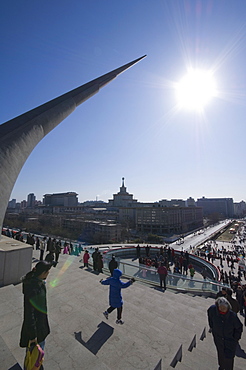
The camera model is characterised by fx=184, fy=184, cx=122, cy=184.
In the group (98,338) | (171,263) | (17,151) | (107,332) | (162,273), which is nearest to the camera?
(98,338)

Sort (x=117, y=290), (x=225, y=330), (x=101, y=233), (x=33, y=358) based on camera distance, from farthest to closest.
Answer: (x=101, y=233)
(x=117, y=290)
(x=225, y=330)
(x=33, y=358)

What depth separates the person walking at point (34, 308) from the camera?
2.11 metres

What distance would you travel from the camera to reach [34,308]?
7.02 feet

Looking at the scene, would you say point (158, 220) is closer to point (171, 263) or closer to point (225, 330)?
point (171, 263)

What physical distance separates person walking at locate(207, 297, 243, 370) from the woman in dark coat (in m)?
2.50

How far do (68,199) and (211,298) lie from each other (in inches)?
4672

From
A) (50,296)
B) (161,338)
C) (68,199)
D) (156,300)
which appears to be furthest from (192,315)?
(68,199)

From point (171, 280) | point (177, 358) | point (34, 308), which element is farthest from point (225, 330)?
point (171, 280)

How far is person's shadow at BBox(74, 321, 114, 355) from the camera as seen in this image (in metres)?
3.18

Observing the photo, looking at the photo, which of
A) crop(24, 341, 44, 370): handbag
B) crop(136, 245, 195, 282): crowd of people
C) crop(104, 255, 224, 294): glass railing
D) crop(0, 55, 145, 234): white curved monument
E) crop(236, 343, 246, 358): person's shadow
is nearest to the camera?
crop(24, 341, 44, 370): handbag

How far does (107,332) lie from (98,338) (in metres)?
0.23

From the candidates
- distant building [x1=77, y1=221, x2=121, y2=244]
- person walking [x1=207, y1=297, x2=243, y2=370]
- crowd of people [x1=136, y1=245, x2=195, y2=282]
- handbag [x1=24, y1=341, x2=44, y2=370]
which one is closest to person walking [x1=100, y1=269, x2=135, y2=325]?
person walking [x1=207, y1=297, x2=243, y2=370]

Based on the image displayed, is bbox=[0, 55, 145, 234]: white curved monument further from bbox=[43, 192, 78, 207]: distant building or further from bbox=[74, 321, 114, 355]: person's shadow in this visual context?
bbox=[43, 192, 78, 207]: distant building

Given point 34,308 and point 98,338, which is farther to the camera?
point 98,338
